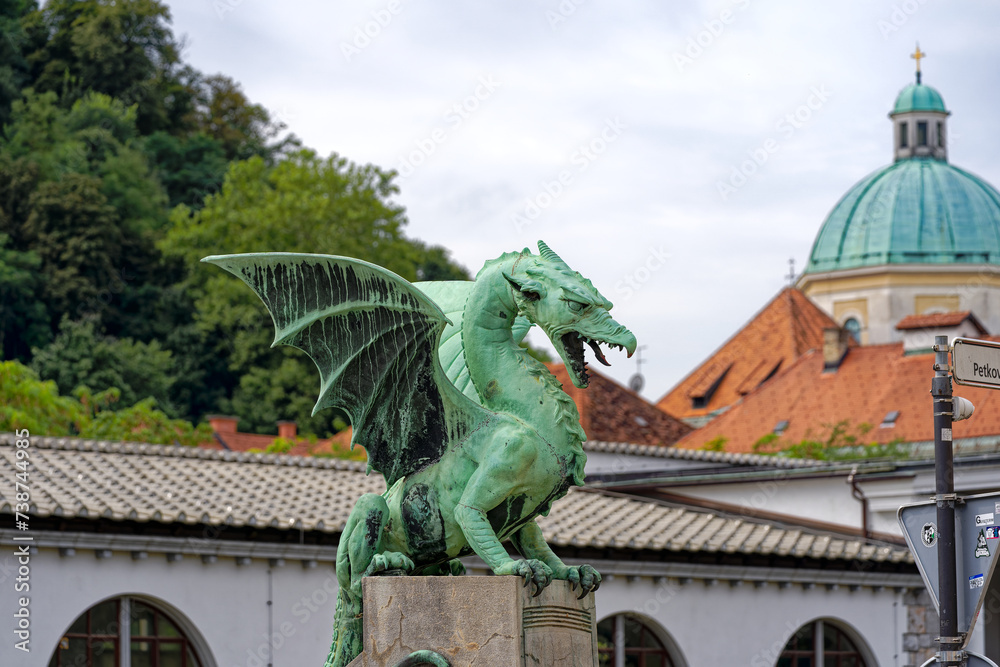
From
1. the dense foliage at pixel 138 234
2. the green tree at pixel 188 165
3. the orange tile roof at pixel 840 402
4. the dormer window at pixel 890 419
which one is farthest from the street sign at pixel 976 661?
the green tree at pixel 188 165

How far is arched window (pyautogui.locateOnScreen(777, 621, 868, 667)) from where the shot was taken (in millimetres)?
23375

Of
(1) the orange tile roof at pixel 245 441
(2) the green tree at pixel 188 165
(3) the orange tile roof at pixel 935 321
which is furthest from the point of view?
(2) the green tree at pixel 188 165

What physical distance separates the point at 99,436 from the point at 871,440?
17.6 metres

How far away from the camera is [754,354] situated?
6312cm

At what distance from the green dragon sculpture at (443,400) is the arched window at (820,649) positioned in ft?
50.5

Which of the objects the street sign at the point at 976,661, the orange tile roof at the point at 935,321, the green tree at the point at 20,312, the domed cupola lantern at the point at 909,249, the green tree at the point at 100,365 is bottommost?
the street sign at the point at 976,661

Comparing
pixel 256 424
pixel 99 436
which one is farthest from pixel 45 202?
pixel 99 436

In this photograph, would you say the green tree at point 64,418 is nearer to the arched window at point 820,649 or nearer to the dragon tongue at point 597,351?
the arched window at point 820,649

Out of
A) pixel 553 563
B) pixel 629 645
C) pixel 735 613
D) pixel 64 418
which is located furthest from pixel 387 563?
pixel 64 418

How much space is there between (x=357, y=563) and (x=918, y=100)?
219ft

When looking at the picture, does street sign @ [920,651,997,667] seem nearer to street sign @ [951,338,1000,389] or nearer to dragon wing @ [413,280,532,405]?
street sign @ [951,338,1000,389]

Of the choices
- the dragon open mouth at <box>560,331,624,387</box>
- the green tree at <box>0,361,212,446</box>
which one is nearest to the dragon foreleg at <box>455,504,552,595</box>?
the dragon open mouth at <box>560,331,624,387</box>

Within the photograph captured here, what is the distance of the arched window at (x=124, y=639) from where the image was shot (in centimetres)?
1819

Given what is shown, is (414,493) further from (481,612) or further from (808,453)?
(808,453)
